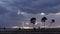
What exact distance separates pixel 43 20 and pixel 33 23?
35.6ft

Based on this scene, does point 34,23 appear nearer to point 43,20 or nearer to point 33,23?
point 33,23

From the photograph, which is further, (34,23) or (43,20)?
(43,20)

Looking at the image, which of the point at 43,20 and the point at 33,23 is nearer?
the point at 33,23

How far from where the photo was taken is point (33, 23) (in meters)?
85.2

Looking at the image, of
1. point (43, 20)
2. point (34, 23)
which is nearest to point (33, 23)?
point (34, 23)

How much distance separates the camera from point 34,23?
86000 mm

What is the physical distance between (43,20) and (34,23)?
32.8ft

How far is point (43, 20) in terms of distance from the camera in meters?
94.6

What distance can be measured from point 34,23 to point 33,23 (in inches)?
35.2
